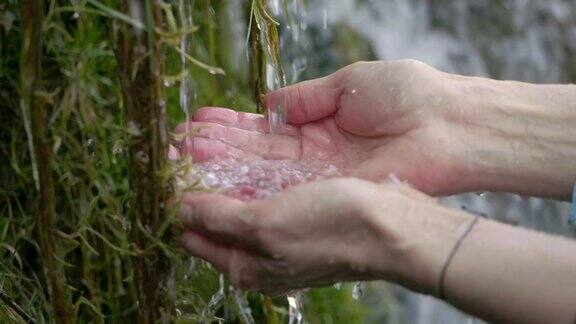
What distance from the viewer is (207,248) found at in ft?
3.69

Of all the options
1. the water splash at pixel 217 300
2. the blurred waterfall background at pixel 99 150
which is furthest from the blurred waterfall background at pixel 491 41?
the water splash at pixel 217 300

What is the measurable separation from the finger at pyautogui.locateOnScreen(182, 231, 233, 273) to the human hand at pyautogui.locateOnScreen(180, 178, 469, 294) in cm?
2

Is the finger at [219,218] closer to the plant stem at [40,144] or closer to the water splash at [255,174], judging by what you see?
the water splash at [255,174]

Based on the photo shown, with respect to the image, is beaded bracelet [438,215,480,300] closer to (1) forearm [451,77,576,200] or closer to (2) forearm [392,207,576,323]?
(2) forearm [392,207,576,323]

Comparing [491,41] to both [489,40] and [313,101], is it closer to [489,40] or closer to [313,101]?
[489,40]

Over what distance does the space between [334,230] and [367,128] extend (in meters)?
0.50

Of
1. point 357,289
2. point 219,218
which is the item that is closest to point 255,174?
point 219,218

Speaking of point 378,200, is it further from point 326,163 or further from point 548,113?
point 548,113

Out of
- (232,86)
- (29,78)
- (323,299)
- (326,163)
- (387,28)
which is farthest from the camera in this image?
(387,28)

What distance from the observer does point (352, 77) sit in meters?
1.55

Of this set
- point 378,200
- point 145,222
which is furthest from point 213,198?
point 378,200

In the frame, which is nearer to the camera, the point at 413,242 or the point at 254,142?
the point at 413,242

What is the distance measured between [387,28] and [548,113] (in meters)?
1.89

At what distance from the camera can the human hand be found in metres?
1.03
